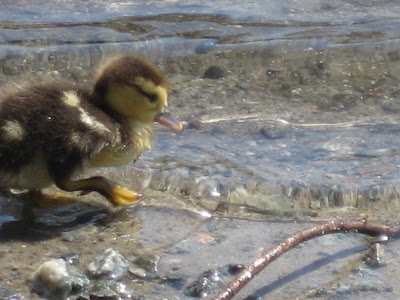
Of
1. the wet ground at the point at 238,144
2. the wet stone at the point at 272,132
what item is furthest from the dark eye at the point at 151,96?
the wet stone at the point at 272,132

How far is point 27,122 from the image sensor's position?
289cm

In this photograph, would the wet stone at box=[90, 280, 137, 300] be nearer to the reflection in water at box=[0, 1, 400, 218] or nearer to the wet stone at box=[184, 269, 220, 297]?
the wet stone at box=[184, 269, 220, 297]

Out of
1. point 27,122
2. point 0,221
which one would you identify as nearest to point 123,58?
point 27,122

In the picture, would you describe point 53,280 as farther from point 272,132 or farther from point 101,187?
point 272,132

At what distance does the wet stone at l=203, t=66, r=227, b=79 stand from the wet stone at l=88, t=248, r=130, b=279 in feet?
5.32

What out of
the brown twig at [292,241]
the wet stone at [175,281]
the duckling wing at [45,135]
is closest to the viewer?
the brown twig at [292,241]

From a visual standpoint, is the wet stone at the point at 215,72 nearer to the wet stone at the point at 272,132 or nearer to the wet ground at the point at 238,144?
the wet ground at the point at 238,144

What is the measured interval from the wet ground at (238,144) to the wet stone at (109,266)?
0.04m

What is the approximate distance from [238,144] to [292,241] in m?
0.97

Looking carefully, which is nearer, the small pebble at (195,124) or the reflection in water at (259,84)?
the reflection in water at (259,84)

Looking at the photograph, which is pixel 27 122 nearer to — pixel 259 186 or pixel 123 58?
pixel 123 58

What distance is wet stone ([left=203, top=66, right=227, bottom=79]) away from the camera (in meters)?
4.15

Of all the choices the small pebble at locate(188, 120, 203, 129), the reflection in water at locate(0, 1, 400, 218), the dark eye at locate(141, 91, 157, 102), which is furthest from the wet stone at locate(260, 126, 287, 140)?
the dark eye at locate(141, 91, 157, 102)

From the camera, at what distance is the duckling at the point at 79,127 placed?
289 cm
